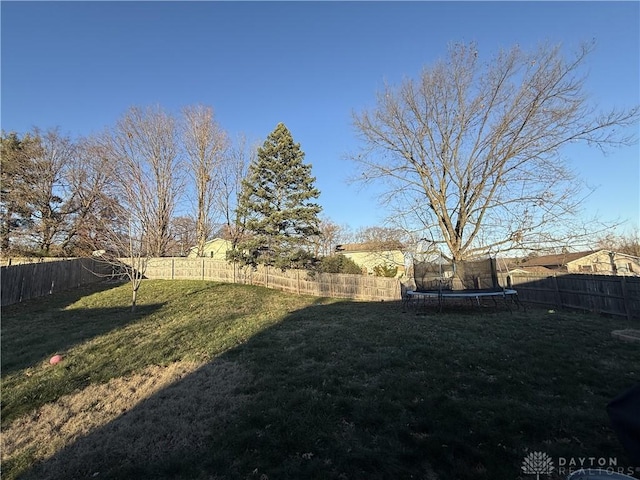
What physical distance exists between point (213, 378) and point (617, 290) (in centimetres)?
1086

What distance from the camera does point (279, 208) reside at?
20391 mm

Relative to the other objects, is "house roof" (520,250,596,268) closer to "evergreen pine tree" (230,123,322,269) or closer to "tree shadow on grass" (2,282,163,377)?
"evergreen pine tree" (230,123,322,269)

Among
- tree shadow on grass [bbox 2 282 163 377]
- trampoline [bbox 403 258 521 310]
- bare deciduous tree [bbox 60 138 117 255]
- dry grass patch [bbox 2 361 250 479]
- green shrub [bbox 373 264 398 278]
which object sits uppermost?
bare deciduous tree [bbox 60 138 117 255]

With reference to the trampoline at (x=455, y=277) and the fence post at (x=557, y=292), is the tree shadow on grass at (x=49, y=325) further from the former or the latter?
the fence post at (x=557, y=292)

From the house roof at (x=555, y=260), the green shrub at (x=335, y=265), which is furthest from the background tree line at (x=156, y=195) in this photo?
the house roof at (x=555, y=260)

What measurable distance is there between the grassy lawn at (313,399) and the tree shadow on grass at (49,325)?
8cm

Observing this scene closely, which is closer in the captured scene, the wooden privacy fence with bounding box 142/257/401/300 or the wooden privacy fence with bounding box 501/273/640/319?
the wooden privacy fence with bounding box 501/273/640/319

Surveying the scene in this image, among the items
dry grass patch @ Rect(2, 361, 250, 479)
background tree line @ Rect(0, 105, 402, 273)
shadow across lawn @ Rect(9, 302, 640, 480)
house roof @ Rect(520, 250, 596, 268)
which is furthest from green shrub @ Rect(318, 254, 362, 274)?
house roof @ Rect(520, 250, 596, 268)

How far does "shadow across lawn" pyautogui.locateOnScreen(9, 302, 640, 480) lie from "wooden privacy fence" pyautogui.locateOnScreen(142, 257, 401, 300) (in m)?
10.4

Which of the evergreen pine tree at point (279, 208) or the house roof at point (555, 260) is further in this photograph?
the house roof at point (555, 260)

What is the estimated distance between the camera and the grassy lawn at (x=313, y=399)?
283 cm

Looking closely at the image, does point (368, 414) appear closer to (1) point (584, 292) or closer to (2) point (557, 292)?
(1) point (584, 292)

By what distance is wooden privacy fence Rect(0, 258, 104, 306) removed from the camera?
473 inches

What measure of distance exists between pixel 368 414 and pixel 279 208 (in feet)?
57.4
